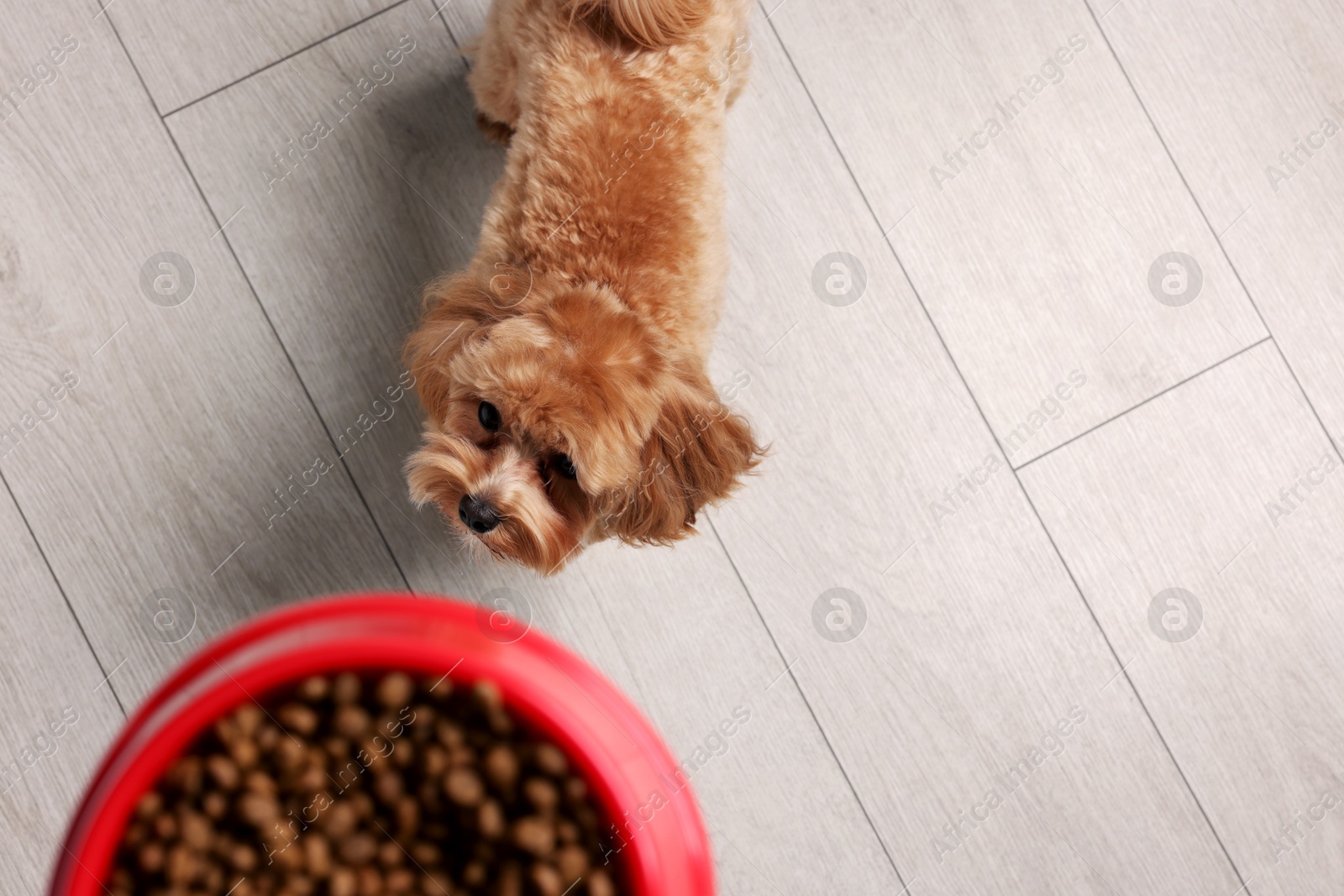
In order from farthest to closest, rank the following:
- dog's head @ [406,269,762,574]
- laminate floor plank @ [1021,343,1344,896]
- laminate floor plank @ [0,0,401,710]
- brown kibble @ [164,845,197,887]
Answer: laminate floor plank @ [1021,343,1344,896], laminate floor plank @ [0,0,401,710], dog's head @ [406,269,762,574], brown kibble @ [164,845,197,887]

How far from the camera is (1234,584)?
1462 millimetres

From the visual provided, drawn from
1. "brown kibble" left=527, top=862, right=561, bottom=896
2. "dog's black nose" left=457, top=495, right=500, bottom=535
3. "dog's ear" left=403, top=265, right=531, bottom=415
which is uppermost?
"dog's ear" left=403, top=265, right=531, bottom=415

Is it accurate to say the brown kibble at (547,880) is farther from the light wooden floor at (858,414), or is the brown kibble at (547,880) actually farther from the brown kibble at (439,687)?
the light wooden floor at (858,414)

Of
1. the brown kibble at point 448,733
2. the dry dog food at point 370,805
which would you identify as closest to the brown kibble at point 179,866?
the dry dog food at point 370,805

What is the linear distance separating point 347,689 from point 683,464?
48 cm

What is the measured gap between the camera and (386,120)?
55.7 inches

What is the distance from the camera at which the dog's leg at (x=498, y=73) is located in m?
1.20

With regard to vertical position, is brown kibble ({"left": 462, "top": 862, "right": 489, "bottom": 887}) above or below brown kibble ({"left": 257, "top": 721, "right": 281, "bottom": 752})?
below

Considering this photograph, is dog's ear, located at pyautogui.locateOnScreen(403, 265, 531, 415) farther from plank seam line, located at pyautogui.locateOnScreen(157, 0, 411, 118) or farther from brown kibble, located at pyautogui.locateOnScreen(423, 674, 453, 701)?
plank seam line, located at pyautogui.locateOnScreen(157, 0, 411, 118)

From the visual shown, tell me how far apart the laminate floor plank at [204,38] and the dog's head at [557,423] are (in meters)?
0.58

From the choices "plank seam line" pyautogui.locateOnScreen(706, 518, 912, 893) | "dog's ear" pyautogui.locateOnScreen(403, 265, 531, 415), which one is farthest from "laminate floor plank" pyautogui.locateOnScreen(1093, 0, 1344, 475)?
"dog's ear" pyautogui.locateOnScreen(403, 265, 531, 415)

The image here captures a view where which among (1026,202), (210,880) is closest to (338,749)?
(210,880)

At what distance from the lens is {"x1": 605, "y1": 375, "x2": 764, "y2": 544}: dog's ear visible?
42.0 inches

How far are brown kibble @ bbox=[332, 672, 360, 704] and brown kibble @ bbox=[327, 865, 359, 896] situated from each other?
0.44ft
